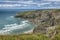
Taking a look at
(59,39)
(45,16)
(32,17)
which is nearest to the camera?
(59,39)

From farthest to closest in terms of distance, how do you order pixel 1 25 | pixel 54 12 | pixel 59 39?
pixel 54 12 < pixel 1 25 < pixel 59 39

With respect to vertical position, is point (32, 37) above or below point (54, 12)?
above

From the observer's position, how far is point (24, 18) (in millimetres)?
34312

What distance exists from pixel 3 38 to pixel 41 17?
2761 centimetres

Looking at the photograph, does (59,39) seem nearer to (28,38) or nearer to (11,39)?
(28,38)

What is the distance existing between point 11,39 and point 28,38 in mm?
442

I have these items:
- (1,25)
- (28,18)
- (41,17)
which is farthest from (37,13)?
(1,25)

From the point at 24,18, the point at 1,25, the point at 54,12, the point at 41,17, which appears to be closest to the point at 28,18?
the point at 24,18

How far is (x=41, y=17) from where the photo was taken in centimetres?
3192

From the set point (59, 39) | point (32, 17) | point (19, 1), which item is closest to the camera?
point (59, 39)

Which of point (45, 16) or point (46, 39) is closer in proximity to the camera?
point (46, 39)

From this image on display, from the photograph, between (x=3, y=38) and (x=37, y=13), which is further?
(x=37, y=13)

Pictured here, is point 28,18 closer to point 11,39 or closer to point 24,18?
point 24,18

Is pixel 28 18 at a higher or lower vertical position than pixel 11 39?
lower
